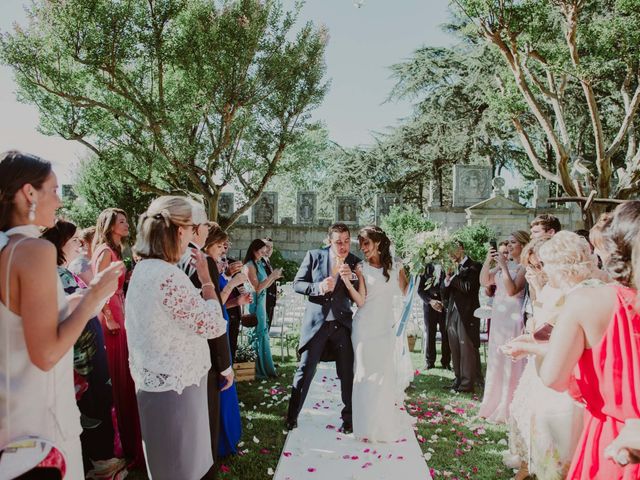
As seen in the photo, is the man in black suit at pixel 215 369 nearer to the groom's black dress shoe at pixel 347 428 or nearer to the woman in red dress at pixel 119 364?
the woman in red dress at pixel 119 364

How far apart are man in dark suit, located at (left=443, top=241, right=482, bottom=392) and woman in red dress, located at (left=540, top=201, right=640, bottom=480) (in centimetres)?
459

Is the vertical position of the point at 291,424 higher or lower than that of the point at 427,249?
lower

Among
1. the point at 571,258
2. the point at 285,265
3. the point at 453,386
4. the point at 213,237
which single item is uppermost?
the point at 213,237

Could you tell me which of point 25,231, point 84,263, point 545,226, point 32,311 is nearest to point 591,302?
point 32,311

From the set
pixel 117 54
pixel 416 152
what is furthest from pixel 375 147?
pixel 117 54

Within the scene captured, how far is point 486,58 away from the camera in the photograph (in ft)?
71.6

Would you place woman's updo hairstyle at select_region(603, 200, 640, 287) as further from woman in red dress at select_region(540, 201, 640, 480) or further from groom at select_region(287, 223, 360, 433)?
groom at select_region(287, 223, 360, 433)

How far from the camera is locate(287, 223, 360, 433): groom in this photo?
189 inches

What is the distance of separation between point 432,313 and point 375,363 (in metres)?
3.44

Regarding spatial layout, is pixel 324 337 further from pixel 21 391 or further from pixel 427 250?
pixel 21 391

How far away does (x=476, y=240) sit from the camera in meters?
16.3

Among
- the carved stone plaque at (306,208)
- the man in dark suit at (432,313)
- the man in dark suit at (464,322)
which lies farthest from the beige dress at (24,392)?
the carved stone plaque at (306,208)

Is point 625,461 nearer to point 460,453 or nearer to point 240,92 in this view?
point 460,453

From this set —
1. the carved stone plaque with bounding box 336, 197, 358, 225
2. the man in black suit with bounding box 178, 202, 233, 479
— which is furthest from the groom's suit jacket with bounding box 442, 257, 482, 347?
the carved stone plaque with bounding box 336, 197, 358, 225
